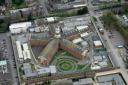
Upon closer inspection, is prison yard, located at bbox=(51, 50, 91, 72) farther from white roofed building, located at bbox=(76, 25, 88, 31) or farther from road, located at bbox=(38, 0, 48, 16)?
road, located at bbox=(38, 0, 48, 16)

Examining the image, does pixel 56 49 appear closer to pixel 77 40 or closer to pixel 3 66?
pixel 77 40

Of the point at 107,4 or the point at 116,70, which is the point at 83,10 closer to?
the point at 107,4

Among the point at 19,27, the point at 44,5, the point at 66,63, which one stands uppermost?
the point at 44,5

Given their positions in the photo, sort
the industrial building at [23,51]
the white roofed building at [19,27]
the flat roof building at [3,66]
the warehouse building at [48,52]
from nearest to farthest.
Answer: the flat roof building at [3,66]
the warehouse building at [48,52]
the industrial building at [23,51]
the white roofed building at [19,27]

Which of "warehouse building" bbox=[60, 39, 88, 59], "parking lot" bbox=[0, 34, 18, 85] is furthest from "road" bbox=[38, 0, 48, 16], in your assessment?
"warehouse building" bbox=[60, 39, 88, 59]

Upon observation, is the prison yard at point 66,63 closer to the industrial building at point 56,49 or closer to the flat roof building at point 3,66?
A: the industrial building at point 56,49

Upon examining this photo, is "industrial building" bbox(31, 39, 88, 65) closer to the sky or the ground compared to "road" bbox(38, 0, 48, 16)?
closer to the ground

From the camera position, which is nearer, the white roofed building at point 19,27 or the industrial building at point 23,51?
the industrial building at point 23,51

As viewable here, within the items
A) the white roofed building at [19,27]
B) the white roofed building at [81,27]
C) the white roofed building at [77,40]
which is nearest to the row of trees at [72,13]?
the white roofed building at [81,27]

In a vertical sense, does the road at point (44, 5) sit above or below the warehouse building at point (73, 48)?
above

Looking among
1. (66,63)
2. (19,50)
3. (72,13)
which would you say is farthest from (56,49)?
(72,13)

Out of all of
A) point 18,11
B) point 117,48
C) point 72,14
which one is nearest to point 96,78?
point 117,48
